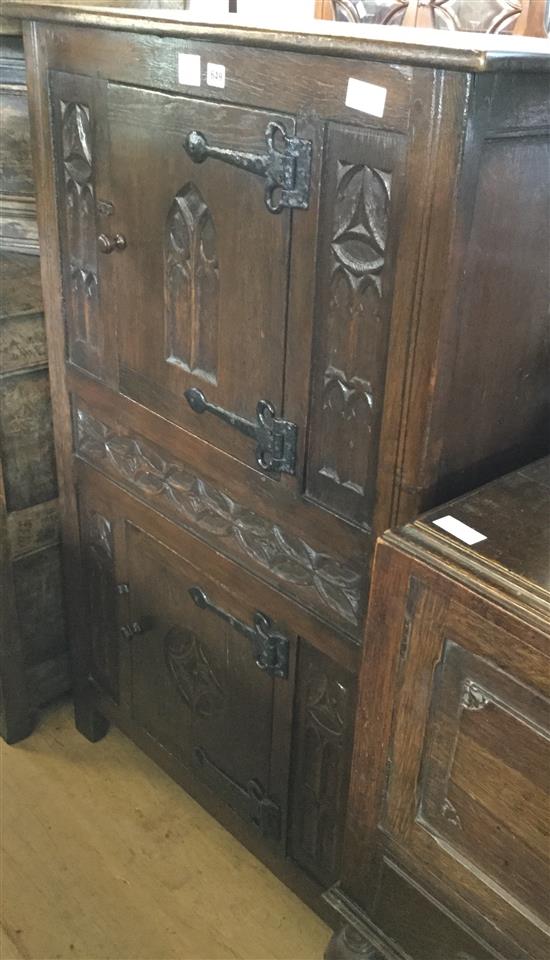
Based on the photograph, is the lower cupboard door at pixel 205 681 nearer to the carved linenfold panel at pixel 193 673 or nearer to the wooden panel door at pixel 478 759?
the carved linenfold panel at pixel 193 673

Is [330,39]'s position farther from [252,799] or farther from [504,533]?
[252,799]

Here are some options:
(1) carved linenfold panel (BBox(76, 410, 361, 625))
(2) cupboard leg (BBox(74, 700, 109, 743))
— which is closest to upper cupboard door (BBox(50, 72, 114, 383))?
(1) carved linenfold panel (BBox(76, 410, 361, 625))

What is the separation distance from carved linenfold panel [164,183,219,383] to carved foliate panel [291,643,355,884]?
0.43 meters

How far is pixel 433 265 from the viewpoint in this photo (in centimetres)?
85

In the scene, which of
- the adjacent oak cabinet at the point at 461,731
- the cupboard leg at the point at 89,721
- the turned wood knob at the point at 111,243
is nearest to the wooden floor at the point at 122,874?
the cupboard leg at the point at 89,721

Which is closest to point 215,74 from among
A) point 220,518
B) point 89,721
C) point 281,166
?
point 281,166

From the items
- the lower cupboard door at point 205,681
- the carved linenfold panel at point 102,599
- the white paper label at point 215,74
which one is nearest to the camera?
the white paper label at point 215,74

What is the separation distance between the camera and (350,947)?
1061mm

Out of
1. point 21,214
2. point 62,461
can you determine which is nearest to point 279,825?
point 62,461

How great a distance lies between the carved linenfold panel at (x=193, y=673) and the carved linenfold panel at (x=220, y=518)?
0.78 feet

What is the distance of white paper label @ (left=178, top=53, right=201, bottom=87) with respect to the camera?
103 cm

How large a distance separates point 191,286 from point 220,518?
1.09ft

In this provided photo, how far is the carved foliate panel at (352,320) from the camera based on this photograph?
893 millimetres

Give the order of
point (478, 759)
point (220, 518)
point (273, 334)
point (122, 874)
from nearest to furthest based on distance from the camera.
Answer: point (478, 759) < point (273, 334) < point (220, 518) < point (122, 874)
